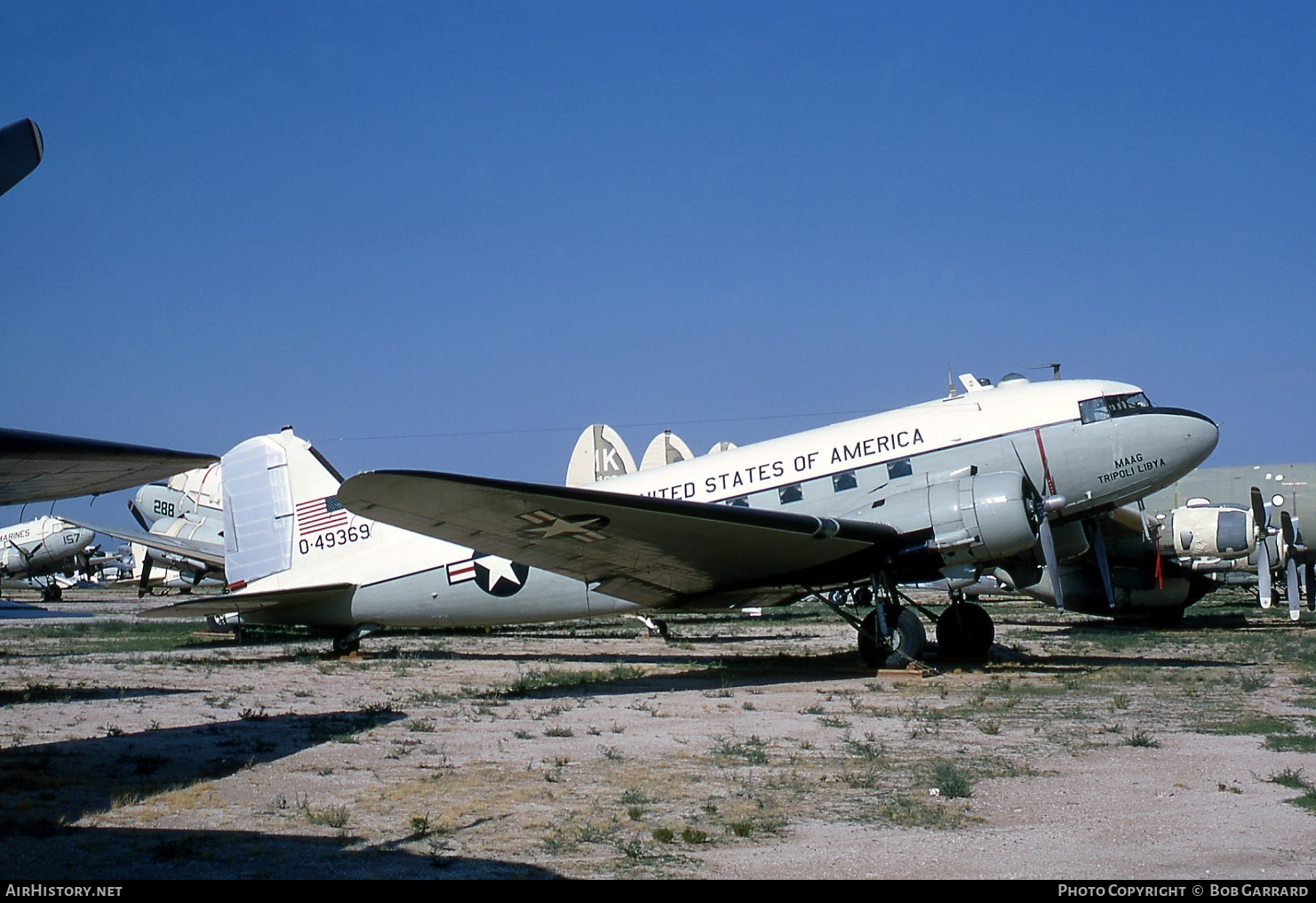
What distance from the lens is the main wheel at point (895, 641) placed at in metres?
11.7

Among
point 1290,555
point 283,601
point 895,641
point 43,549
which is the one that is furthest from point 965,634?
point 43,549

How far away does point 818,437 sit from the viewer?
12.9 m

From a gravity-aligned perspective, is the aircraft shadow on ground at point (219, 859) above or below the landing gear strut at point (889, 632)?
below

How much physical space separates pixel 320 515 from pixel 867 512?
26.3 ft

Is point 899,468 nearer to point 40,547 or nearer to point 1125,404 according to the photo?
point 1125,404

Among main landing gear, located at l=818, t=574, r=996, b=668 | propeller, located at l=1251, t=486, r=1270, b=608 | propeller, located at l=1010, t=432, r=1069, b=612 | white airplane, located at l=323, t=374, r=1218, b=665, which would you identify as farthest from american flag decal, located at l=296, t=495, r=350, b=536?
propeller, located at l=1251, t=486, r=1270, b=608

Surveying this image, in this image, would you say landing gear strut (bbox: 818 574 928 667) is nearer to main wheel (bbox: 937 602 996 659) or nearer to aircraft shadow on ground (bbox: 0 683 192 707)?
main wheel (bbox: 937 602 996 659)

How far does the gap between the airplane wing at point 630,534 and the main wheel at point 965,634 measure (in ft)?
7.47

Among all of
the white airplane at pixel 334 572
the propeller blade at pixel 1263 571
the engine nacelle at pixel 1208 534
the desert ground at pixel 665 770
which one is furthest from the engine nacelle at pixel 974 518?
the propeller blade at pixel 1263 571

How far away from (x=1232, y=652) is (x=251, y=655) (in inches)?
558

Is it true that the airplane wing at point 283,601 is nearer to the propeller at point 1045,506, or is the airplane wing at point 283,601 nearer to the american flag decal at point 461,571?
the american flag decal at point 461,571
